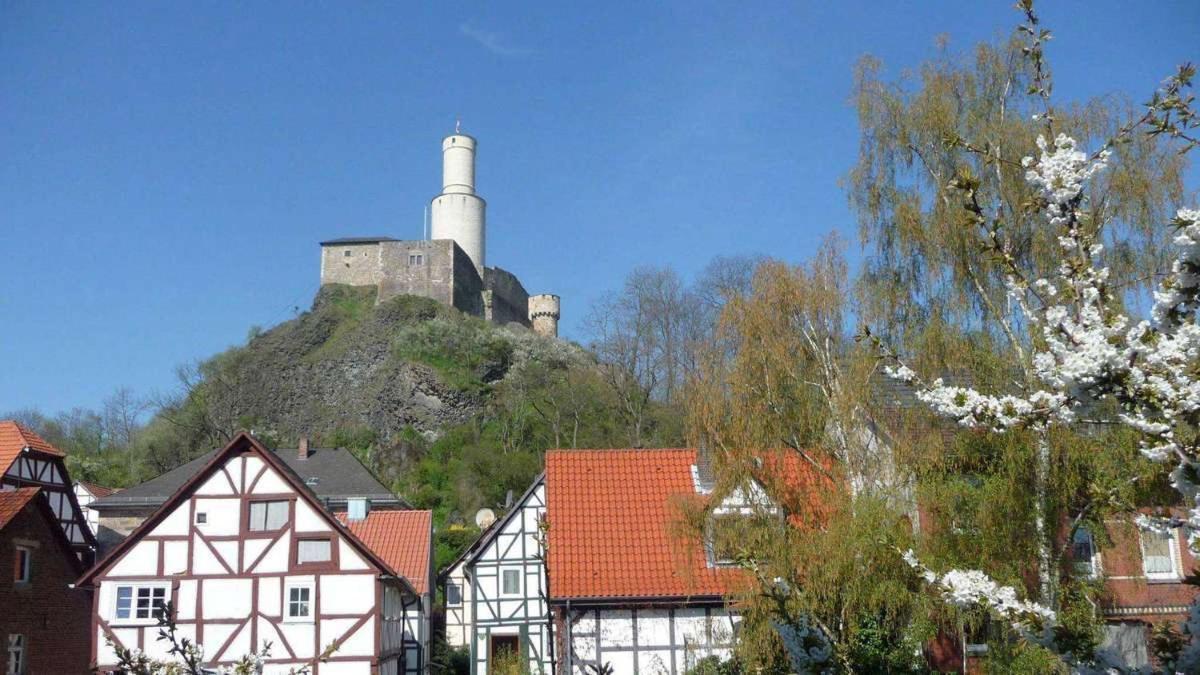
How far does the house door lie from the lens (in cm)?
2636

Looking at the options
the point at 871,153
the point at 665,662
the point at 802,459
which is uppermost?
the point at 871,153

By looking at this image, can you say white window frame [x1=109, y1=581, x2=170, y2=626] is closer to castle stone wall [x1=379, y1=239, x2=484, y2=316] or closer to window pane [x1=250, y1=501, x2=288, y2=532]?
window pane [x1=250, y1=501, x2=288, y2=532]

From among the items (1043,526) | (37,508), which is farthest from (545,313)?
(1043,526)

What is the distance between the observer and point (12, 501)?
2428 centimetres

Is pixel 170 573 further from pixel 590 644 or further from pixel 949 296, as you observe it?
pixel 949 296

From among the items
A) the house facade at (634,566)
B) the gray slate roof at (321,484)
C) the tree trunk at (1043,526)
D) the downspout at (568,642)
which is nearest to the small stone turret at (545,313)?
the gray slate roof at (321,484)

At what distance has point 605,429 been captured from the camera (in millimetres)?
52469

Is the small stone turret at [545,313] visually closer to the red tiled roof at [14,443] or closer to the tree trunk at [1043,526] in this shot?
the red tiled roof at [14,443]

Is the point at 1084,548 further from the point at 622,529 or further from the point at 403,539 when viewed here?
the point at 403,539

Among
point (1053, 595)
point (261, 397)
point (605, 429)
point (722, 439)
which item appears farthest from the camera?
point (261, 397)

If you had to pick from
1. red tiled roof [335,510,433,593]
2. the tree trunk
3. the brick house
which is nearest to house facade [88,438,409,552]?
red tiled roof [335,510,433,593]

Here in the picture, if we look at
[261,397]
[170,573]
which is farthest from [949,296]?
[261,397]

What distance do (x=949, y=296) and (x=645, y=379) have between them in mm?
38625

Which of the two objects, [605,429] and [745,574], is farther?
[605,429]
